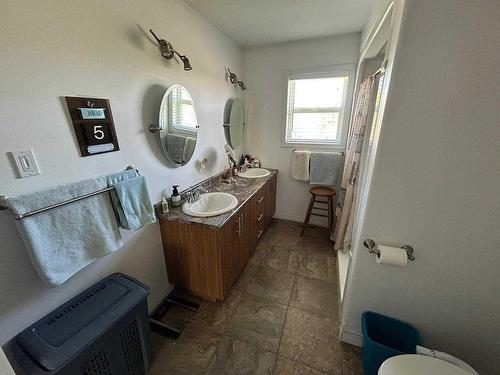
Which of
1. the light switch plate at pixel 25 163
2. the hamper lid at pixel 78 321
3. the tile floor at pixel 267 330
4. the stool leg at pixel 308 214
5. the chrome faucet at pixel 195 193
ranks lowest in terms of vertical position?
the tile floor at pixel 267 330

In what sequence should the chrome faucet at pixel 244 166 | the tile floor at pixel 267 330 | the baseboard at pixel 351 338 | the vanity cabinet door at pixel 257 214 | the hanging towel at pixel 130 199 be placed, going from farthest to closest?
the chrome faucet at pixel 244 166, the vanity cabinet door at pixel 257 214, the baseboard at pixel 351 338, the tile floor at pixel 267 330, the hanging towel at pixel 130 199

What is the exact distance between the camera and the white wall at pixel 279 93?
239 cm

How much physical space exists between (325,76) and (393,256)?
224 cm

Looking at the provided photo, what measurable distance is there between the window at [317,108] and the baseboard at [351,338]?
6.82ft

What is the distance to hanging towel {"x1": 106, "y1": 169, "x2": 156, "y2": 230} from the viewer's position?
3.97ft

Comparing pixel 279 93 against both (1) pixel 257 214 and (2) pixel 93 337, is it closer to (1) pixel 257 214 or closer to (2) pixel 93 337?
(1) pixel 257 214

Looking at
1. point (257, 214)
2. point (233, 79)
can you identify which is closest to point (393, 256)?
point (257, 214)

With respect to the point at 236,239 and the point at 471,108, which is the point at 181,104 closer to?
the point at 236,239

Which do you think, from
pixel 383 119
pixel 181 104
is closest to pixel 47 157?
pixel 181 104

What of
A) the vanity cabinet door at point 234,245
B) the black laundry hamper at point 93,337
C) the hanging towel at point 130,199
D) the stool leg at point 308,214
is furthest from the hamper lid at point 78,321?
the stool leg at point 308,214

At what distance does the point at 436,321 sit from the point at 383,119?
4.05ft

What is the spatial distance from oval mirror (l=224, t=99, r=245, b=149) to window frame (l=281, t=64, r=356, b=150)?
58 cm

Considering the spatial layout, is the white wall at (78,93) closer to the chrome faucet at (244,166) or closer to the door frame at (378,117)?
the chrome faucet at (244,166)

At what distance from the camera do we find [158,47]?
1.47 meters
